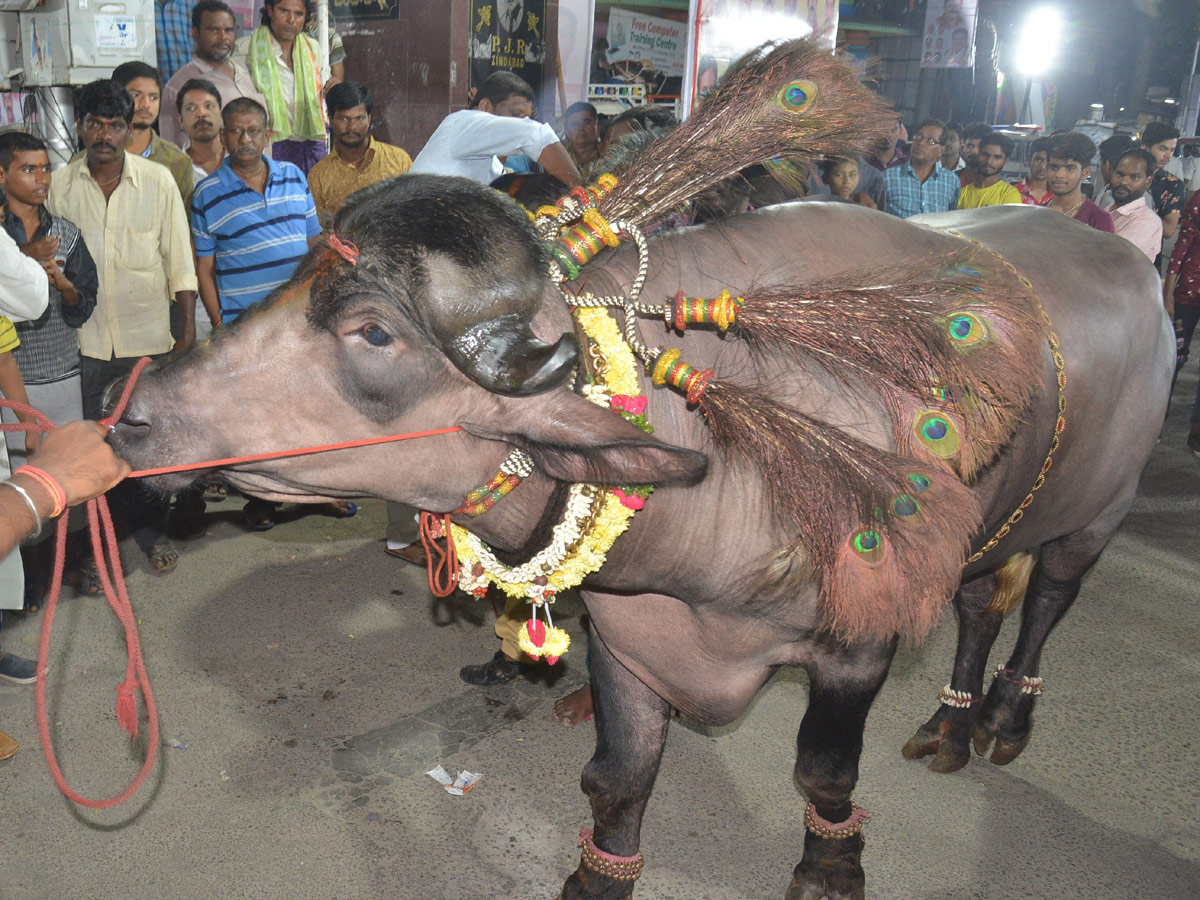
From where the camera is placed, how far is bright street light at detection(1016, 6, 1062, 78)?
84.4 feet

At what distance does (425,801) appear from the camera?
312 cm

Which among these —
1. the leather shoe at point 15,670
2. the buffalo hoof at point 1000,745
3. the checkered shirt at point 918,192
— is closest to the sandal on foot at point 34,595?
the leather shoe at point 15,670

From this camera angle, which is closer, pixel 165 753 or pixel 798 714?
pixel 165 753

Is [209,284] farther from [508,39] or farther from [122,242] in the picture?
[508,39]

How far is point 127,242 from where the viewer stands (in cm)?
461

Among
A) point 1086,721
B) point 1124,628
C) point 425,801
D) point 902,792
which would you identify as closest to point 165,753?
point 425,801

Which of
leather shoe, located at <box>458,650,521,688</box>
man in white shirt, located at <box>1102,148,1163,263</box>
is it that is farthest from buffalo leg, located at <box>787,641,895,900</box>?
man in white shirt, located at <box>1102,148,1163,263</box>

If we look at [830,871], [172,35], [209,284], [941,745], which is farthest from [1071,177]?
[172,35]

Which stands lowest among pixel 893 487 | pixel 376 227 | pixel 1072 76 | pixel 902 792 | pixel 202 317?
pixel 902 792

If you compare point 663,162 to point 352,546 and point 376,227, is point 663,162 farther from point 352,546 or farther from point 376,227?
point 352,546

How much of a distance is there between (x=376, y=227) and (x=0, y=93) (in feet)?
17.4

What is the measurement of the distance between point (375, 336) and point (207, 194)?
359cm

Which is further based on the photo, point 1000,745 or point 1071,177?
point 1071,177

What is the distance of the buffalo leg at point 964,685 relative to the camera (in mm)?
3431
